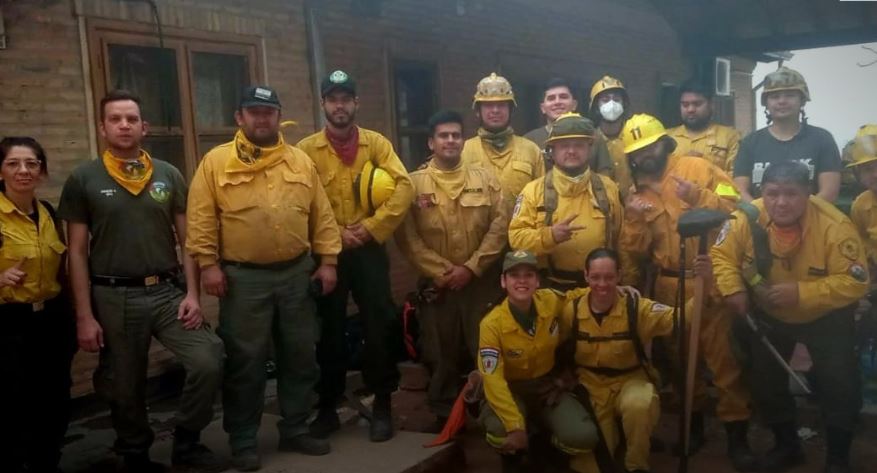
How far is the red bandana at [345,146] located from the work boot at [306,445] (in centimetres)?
158

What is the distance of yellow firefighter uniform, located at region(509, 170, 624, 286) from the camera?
443 cm

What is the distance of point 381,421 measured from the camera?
14.7ft

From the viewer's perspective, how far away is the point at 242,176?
3879 millimetres

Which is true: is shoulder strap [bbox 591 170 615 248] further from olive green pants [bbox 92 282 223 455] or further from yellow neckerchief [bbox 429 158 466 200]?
olive green pants [bbox 92 282 223 455]

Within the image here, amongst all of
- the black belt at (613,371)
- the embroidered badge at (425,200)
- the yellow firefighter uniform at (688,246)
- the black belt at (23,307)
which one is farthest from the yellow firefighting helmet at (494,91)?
the black belt at (23,307)

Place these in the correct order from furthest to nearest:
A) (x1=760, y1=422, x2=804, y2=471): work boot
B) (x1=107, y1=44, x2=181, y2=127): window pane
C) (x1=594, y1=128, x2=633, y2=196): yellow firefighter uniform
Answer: (x1=107, y1=44, x2=181, y2=127): window pane, (x1=594, y1=128, x2=633, y2=196): yellow firefighter uniform, (x1=760, y1=422, x2=804, y2=471): work boot

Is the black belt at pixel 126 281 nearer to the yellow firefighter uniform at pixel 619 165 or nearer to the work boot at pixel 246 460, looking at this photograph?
the work boot at pixel 246 460

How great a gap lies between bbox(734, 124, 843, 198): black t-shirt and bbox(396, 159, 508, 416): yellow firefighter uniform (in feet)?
5.43

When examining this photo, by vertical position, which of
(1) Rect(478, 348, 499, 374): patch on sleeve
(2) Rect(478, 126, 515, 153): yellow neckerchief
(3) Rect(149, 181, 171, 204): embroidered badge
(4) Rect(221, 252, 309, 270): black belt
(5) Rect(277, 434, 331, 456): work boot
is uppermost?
(2) Rect(478, 126, 515, 153): yellow neckerchief

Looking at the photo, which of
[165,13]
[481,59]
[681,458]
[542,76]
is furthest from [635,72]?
[681,458]

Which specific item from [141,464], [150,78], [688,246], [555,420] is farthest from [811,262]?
[150,78]

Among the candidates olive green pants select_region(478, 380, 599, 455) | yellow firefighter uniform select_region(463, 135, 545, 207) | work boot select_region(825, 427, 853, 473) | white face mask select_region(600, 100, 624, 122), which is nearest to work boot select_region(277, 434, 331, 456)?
olive green pants select_region(478, 380, 599, 455)

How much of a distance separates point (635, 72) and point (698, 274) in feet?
29.3

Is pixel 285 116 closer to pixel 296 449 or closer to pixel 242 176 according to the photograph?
pixel 242 176
